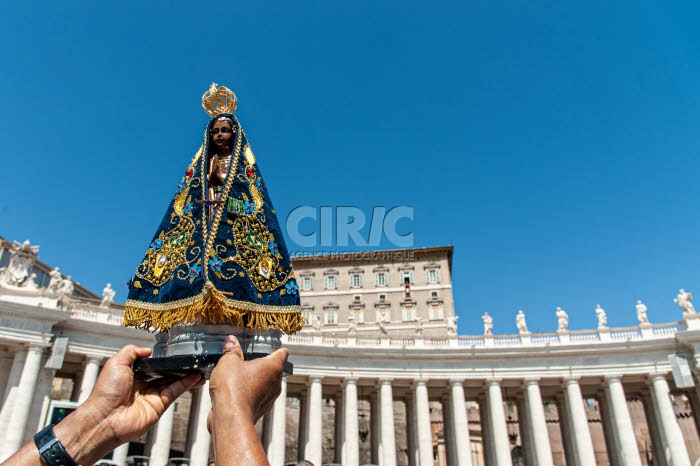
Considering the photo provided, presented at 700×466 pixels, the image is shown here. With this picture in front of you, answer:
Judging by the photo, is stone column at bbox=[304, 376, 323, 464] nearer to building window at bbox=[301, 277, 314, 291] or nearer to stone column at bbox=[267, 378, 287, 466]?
stone column at bbox=[267, 378, 287, 466]

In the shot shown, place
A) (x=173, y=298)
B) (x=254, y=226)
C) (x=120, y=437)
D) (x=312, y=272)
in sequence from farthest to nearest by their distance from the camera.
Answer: (x=312, y=272) → (x=254, y=226) → (x=173, y=298) → (x=120, y=437)

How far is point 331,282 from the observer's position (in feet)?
237

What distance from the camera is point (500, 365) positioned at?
39188 mm

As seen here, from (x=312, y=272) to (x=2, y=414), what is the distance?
45523mm

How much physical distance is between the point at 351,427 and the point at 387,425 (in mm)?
2725

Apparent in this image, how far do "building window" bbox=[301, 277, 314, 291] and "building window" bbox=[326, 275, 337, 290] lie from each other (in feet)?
7.37

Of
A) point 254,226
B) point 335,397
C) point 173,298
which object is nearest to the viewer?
point 173,298

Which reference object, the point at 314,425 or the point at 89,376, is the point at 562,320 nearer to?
the point at 314,425

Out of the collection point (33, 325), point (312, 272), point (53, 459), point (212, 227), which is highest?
point (312, 272)

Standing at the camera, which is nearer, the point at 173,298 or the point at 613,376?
the point at 173,298

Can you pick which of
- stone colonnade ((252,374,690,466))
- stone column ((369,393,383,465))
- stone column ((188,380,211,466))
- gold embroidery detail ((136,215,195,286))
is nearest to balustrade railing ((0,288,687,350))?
stone colonnade ((252,374,690,466))

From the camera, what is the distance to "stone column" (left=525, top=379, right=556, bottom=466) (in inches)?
1398

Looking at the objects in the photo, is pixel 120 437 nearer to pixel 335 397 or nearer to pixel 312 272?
pixel 335 397

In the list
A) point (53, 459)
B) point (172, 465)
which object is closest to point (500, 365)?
point (172, 465)
